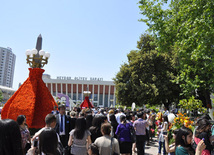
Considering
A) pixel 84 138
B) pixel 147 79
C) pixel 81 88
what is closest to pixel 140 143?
pixel 84 138

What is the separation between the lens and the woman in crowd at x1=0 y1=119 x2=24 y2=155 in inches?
84.9

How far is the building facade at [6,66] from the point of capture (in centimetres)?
14615

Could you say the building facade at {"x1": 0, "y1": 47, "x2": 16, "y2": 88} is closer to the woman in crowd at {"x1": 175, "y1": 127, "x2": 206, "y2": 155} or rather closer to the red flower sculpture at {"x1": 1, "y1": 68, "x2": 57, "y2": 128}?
the red flower sculpture at {"x1": 1, "y1": 68, "x2": 57, "y2": 128}

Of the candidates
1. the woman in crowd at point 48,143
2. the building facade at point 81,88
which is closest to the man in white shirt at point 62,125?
the woman in crowd at point 48,143

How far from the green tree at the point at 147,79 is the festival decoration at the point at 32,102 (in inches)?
652

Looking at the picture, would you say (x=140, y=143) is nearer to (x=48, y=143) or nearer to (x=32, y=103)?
(x=32, y=103)

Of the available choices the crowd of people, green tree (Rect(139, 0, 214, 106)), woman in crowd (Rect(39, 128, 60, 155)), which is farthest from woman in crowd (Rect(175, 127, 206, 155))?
green tree (Rect(139, 0, 214, 106))

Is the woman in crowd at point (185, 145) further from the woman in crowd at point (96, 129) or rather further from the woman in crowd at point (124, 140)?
the woman in crowd at point (124, 140)

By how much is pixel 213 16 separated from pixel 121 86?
15241 mm

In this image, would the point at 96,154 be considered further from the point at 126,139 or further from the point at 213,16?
the point at 213,16

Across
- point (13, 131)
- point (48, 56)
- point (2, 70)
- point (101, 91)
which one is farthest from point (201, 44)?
point (2, 70)

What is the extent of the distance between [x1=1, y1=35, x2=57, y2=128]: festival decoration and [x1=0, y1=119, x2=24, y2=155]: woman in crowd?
19.2 ft

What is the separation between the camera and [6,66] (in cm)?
14950

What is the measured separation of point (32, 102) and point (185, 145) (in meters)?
6.47
